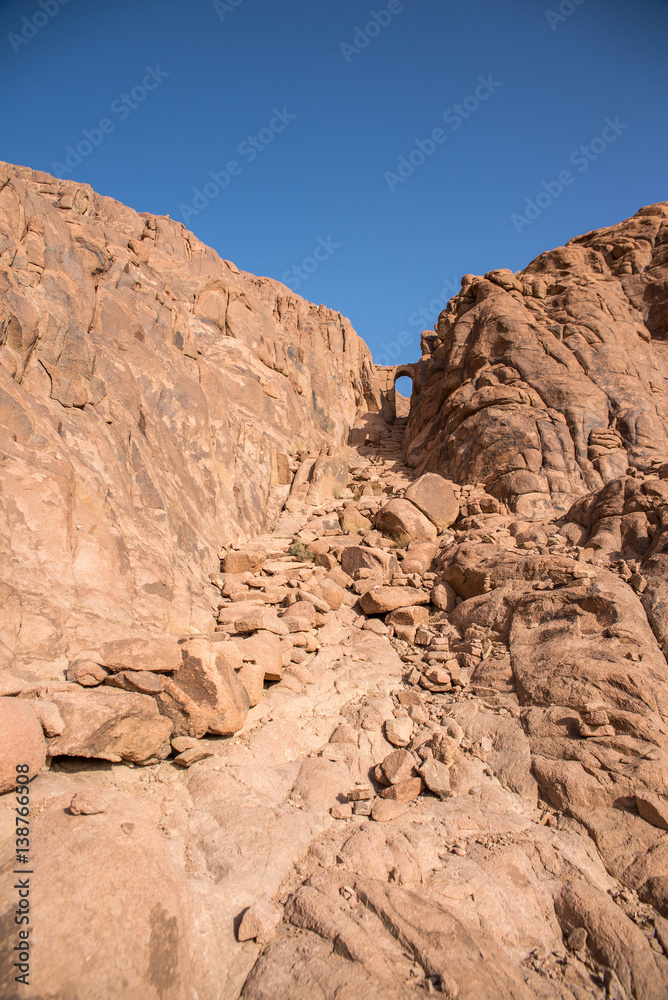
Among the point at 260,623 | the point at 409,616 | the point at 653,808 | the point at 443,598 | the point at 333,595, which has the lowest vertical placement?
the point at 260,623

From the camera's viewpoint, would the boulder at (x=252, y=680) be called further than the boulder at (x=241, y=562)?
No

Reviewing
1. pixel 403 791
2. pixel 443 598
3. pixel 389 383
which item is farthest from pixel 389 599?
pixel 389 383

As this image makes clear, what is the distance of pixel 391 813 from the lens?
5340 mm

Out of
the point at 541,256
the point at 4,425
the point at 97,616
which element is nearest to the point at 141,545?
the point at 97,616

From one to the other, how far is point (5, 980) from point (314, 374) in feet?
83.7

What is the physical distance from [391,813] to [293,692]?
2725 millimetres

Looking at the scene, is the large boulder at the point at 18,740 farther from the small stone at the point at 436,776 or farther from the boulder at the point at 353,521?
the boulder at the point at 353,521

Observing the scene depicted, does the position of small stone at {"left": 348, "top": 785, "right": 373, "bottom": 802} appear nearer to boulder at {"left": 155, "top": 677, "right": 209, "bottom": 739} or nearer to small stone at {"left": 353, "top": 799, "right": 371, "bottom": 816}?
small stone at {"left": 353, "top": 799, "right": 371, "bottom": 816}

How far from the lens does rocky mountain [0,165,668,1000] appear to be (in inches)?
143

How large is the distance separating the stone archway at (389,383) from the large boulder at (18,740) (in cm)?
3047

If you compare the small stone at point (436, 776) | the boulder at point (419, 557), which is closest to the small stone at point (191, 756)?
the small stone at point (436, 776)

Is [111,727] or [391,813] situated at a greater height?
[391,813]

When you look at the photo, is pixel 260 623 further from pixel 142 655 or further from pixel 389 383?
pixel 389 383

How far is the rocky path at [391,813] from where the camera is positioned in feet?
11.5
